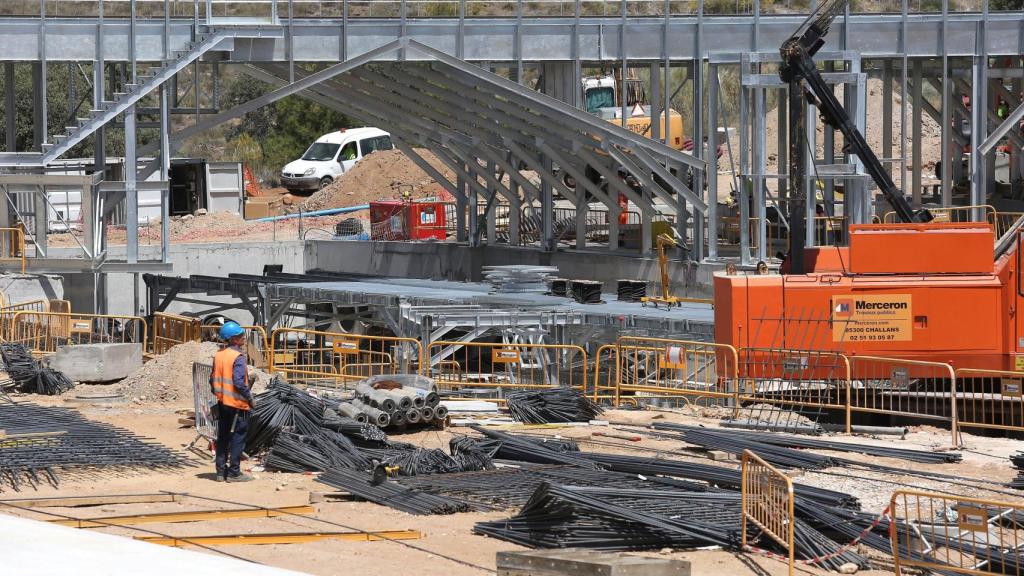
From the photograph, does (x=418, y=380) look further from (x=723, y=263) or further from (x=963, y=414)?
(x=723, y=263)

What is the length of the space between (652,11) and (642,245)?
18.7 feet

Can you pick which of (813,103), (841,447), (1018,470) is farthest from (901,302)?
(813,103)

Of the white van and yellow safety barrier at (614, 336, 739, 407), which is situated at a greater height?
the white van

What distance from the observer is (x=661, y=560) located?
1045 centimetres

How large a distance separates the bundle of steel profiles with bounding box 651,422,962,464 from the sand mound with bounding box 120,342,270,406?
24.0 ft

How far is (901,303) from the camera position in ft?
69.2

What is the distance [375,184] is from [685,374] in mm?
36176

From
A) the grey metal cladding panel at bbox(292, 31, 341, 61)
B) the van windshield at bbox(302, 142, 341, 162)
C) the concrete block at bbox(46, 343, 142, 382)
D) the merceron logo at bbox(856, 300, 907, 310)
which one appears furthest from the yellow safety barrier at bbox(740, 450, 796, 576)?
the van windshield at bbox(302, 142, 341, 162)

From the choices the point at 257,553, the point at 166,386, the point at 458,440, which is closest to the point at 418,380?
the point at 458,440

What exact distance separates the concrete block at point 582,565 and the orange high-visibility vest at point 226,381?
17.9ft

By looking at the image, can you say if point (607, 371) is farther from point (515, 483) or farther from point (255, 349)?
point (515, 483)

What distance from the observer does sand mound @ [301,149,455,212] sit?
187ft

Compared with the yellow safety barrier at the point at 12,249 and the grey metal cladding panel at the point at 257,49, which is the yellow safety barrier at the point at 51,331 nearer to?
the yellow safety barrier at the point at 12,249

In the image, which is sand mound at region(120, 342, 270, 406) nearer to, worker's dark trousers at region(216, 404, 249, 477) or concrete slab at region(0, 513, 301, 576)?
worker's dark trousers at region(216, 404, 249, 477)
